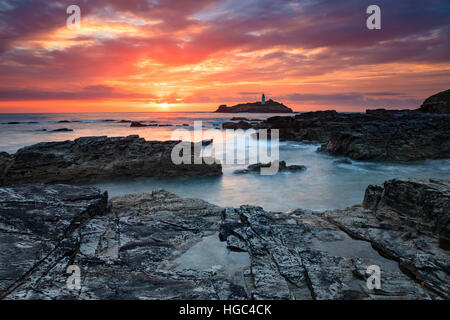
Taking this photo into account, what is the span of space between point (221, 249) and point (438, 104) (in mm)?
35921

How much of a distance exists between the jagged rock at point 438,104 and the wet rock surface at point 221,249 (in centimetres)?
3113

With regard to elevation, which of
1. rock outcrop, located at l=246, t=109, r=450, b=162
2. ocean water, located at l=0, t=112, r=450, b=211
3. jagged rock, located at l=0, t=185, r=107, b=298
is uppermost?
rock outcrop, located at l=246, t=109, r=450, b=162

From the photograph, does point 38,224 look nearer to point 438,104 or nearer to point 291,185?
point 291,185

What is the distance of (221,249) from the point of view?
4430 mm

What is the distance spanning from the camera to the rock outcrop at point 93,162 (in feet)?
32.6

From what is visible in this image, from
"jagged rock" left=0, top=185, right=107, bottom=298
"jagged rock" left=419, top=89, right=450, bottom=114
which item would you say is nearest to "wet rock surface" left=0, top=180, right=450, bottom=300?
"jagged rock" left=0, top=185, right=107, bottom=298

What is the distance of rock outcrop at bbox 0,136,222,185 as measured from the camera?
32.6 ft

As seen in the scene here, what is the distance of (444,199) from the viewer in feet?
15.0

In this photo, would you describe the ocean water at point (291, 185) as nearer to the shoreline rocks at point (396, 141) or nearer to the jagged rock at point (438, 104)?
the shoreline rocks at point (396, 141)

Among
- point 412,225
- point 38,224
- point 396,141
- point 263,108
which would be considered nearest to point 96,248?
point 38,224

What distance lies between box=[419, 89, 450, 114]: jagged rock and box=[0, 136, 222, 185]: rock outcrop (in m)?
30.4

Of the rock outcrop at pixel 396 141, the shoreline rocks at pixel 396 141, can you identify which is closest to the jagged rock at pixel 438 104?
the rock outcrop at pixel 396 141

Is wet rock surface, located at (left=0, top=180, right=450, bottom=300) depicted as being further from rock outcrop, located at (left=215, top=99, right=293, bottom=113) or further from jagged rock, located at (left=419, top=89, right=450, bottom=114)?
rock outcrop, located at (left=215, top=99, right=293, bottom=113)
